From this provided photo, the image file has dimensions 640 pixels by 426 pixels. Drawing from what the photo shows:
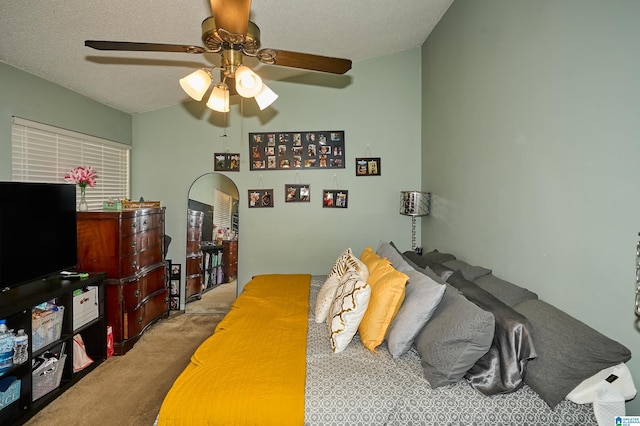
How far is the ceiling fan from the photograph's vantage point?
146 centimetres

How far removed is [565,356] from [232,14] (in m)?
1.85

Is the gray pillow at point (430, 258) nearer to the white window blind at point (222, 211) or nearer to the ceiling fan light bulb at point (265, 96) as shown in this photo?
the ceiling fan light bulb at point (265, 96)

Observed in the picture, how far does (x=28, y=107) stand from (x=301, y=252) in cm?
289

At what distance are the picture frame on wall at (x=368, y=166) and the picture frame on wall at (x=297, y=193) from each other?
0.64 m

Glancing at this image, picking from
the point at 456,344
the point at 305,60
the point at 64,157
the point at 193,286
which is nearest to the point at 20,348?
the point at 64,157

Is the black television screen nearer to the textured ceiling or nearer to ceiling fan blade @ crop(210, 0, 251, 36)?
the textured ceiling

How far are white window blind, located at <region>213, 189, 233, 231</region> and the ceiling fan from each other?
7.46ft

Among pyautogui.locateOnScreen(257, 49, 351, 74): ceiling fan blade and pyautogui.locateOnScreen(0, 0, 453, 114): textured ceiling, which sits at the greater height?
pyautogui.locateOnScreen(0, 0, 453, 114): textured ceiling

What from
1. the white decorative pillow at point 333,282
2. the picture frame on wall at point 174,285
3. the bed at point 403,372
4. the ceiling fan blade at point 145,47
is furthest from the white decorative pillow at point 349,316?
the picture frame on wall at point 174,285

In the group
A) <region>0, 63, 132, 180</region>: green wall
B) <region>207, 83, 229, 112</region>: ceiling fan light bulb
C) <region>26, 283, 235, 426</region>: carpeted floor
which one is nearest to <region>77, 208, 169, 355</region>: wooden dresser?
<region>26, 283, 235, 426</region>: carpeted floor

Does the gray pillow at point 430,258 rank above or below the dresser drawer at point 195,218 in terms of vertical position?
below

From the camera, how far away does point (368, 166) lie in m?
4.26

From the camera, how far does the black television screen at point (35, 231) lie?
91.0 inches

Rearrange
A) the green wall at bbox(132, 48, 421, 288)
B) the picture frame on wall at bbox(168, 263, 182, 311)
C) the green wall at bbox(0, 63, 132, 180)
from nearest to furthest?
the green wall at bbox(0, 63, 132, 180) → the green wall at bbox(132, 48, 421, 288) → the picture frame on wall at bbox(168, 263, 182, 311)
